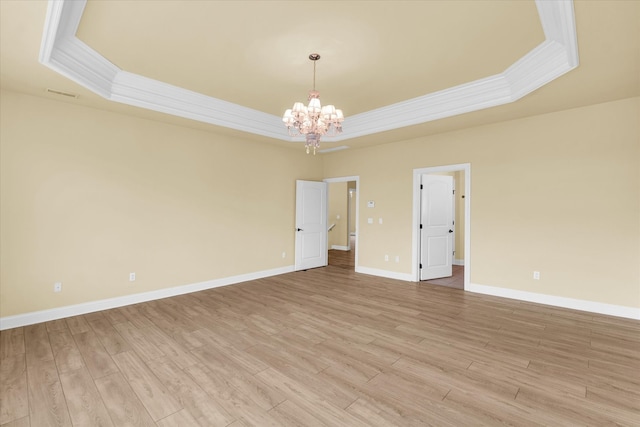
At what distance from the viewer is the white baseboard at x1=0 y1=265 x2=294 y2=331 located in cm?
351

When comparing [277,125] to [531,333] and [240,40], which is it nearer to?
[240,40]

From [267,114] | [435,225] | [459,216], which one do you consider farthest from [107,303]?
[459,216]

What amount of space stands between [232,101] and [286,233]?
307 centimetres

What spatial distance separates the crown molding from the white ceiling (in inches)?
3.8

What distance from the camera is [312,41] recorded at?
2.94 metres

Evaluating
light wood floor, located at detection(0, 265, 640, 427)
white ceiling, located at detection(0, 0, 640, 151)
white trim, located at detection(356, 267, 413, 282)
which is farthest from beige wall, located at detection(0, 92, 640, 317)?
light wood floor, located at detection(0, 265, 640, 427)

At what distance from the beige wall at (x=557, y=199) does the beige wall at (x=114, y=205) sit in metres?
3.90

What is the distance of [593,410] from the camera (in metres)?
2.06

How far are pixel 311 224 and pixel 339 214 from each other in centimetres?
383

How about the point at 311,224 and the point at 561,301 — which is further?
the point at 311,224

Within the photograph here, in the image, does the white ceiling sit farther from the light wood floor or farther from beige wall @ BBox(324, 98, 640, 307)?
the light wood floor

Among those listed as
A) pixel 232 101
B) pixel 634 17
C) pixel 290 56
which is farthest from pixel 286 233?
pixel 634 17

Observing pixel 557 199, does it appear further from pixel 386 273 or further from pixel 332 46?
pixel 332 46

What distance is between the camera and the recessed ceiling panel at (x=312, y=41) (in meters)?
2.48
